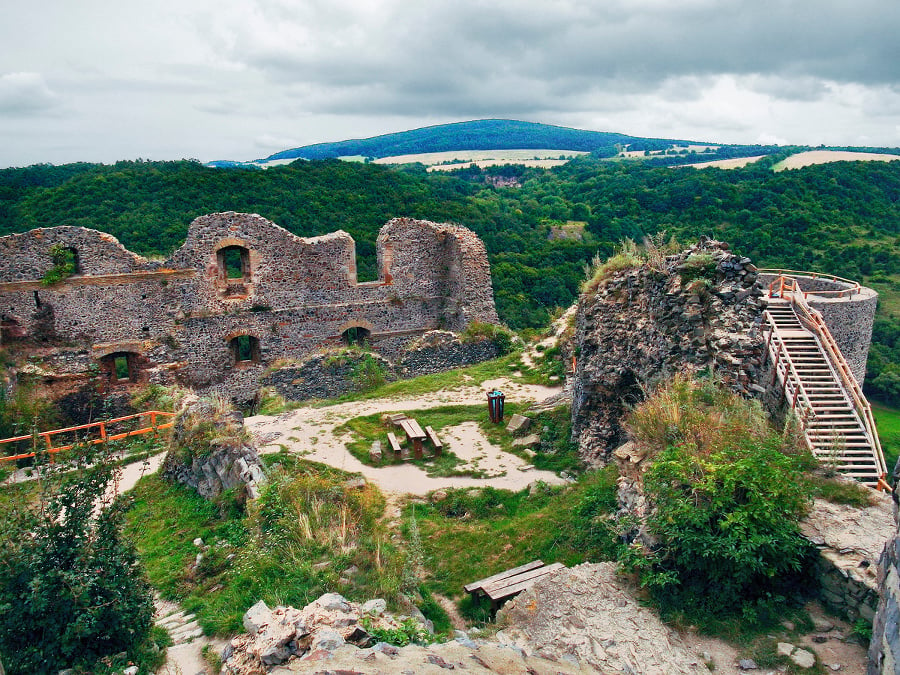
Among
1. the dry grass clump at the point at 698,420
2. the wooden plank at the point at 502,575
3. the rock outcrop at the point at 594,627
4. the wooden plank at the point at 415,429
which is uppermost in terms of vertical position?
the dry grass clump at the point at 698,420

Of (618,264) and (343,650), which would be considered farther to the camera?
(618,264)

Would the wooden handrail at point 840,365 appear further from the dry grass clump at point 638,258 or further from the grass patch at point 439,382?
the grass patch at point 439,382

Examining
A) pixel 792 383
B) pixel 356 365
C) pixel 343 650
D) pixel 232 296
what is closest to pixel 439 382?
pixel 356 365

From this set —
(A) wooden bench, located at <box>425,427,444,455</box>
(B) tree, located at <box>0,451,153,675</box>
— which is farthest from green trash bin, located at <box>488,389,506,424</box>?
(B) tree, located at <box>0,451,153,675</box>

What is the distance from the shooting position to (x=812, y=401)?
9.17m

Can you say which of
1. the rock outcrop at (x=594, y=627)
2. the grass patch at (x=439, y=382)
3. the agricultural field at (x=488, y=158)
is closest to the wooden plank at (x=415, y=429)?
the grass patch at (x=439, y=382)

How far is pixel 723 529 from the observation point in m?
4.89

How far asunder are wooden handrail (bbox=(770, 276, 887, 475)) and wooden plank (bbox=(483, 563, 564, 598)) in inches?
185

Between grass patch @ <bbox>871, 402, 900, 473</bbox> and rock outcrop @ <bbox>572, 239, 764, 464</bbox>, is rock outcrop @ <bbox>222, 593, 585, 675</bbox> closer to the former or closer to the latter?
rock outcrop @ <bbox>572, 239, 764, 464</bbox>

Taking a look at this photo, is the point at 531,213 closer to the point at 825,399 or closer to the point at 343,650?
the point at 825,399

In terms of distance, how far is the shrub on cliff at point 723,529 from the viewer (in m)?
4.76

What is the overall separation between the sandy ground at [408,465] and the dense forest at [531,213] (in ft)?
41.8

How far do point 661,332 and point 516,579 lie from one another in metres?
4.30

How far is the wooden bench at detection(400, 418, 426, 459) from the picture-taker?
10.3m
